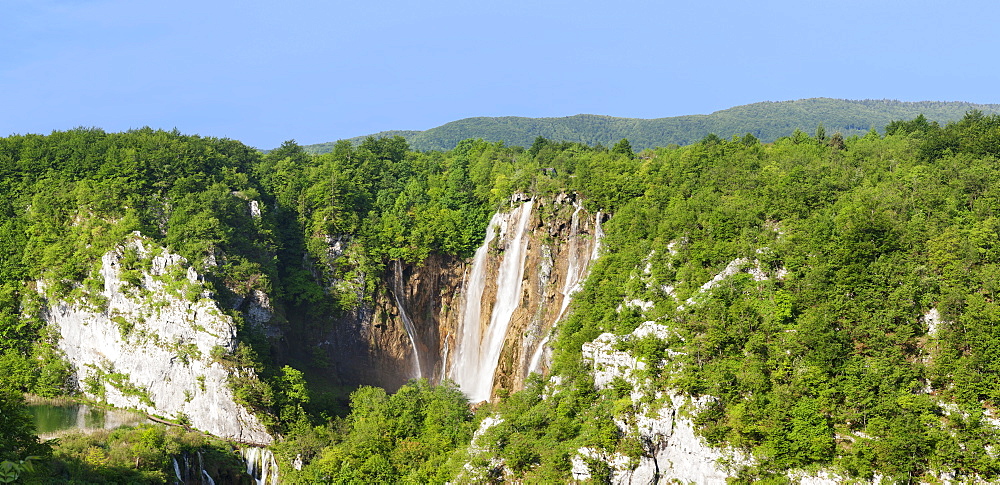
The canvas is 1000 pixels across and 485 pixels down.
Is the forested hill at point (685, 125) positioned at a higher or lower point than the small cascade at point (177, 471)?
higher

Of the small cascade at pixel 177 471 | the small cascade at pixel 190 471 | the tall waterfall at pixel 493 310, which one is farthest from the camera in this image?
the tall waterfall at pixel 493 310

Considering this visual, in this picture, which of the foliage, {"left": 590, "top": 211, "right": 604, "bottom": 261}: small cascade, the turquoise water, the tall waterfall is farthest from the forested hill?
the foliage

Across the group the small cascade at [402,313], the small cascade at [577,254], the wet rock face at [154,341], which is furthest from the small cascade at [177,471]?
the small cascade at [577,254]

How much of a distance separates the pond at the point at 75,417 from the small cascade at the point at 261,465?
7.21 m

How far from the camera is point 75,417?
163 feet

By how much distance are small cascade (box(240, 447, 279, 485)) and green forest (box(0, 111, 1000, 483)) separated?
52.2 inches

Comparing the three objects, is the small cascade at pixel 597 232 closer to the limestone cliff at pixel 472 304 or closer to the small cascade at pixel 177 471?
the limestone cliff at pixel 472 304

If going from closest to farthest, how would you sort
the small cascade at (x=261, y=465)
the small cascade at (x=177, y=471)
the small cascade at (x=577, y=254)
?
the small cascade at (x=177, y=471)
the small cascade at (x=261, y=465)
the small cascade at (x=577, y=254)

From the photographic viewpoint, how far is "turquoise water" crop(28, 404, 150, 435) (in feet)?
156

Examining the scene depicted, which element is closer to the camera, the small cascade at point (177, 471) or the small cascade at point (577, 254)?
the small cascade at point (177, 471)

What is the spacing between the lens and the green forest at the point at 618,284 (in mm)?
35125

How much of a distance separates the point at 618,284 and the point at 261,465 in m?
23.0

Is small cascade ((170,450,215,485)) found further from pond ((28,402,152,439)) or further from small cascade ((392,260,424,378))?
small cascade ((392,260,424,378))

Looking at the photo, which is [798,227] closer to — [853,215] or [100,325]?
[853,215]
